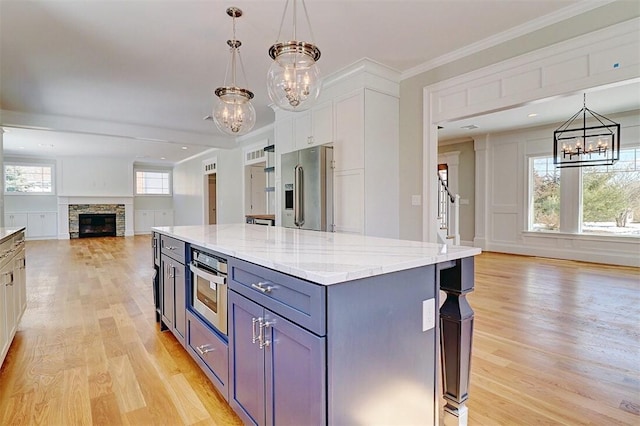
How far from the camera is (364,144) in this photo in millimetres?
3668

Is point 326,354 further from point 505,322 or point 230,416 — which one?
point 505,322

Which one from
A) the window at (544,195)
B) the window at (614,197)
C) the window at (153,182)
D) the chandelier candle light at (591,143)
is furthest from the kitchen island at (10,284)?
the window at (153,182)

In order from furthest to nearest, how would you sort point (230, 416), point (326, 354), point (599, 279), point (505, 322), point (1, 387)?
point (599, 279)
point (505, 322)
point (1, 387)
point (230, 416)
point (326, 354)

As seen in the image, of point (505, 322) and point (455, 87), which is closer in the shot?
point (505, 322)

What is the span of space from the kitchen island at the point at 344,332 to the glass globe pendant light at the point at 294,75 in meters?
1.18

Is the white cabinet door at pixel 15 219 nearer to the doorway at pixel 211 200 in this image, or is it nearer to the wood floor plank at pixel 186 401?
the doorway at pixel 211 200

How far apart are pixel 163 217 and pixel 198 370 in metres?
11.5

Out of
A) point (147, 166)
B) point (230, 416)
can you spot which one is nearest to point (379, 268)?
point (230, 416)

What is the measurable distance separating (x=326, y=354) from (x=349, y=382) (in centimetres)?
15

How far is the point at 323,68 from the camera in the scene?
3.82m

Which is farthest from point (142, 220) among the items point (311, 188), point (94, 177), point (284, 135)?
point (311, 188)

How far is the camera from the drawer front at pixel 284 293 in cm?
108

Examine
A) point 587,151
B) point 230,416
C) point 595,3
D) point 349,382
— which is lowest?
Answer: point 230,416

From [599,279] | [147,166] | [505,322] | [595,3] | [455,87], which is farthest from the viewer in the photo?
[147,166]
